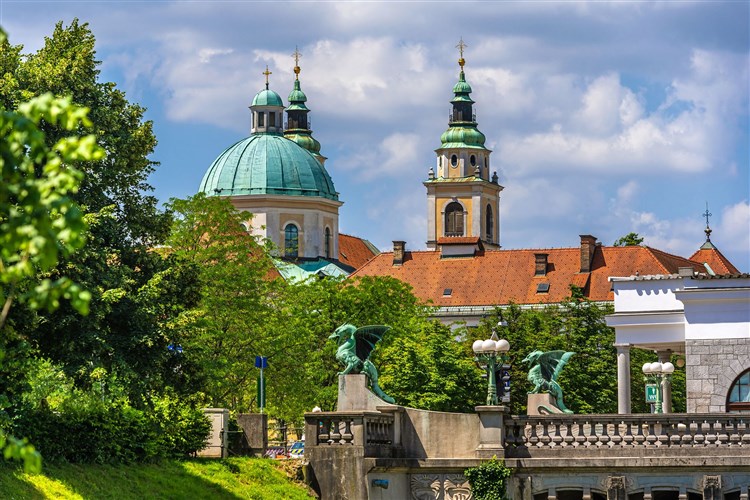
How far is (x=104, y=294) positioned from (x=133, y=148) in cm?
621

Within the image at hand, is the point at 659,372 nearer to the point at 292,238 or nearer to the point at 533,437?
the point at 533,437

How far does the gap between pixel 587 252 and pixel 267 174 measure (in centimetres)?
3064

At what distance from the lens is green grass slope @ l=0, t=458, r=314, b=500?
107ft

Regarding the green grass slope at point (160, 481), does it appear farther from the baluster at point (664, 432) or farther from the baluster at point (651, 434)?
the baluster at point (664, 432)

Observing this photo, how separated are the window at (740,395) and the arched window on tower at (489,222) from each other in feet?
505

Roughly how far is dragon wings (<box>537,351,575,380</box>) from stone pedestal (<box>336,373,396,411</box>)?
5.45m

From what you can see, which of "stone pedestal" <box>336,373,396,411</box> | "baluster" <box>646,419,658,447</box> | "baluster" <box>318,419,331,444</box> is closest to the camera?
"baluster" <box>318,419,331,444</box>

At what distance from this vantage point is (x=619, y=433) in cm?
3528

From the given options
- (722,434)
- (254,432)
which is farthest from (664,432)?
(254,432)

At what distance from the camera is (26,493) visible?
32.0 meters

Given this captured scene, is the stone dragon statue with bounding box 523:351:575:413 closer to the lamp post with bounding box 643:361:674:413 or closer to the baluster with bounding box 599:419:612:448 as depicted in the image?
the baluster with bounding box 599:419:612:448

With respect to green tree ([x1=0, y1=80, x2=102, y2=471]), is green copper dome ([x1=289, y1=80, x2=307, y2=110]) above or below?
above

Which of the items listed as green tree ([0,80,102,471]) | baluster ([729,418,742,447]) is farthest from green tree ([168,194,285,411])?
green tree ([0,80,102,471])

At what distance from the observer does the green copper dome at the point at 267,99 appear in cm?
15912
